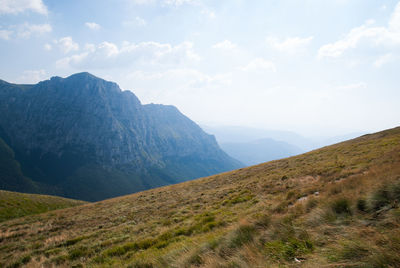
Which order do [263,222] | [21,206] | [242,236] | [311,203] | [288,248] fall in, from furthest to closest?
[21,206], [311,203], [263,222], [242,236], [288,248]

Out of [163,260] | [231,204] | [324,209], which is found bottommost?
[231,204]

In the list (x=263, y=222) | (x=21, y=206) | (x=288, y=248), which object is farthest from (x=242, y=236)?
(x=21, y=206)

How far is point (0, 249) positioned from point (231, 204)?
15.2 m

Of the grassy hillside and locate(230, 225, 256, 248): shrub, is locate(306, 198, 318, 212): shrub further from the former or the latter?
the grassy hillside

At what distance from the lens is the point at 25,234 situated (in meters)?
14.4

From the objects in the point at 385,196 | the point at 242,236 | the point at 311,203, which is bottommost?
the point at 242,236

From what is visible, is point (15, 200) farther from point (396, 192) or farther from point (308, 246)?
point (396, 192)

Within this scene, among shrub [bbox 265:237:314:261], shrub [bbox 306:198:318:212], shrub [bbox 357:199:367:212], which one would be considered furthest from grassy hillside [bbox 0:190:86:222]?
shrub [bbox 357:199:367:212]

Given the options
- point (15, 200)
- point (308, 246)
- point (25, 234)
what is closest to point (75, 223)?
point (25, 234)

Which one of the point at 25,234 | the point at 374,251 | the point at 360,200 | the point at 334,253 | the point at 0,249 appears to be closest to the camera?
the point at 374,251

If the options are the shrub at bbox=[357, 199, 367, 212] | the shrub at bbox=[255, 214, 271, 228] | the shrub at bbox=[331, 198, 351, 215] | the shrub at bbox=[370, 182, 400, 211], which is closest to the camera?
the shrub at bbox=[370, 182, 400, 211]

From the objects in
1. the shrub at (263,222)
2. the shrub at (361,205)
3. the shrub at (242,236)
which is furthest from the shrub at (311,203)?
the shrub at (242,236)

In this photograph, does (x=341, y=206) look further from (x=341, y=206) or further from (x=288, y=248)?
(x=288, y=248)

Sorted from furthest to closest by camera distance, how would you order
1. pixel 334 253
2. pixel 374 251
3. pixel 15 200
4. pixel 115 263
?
pixel 15 200 → pixel 115 263 → pixel 334 253 → pixel 374 251
